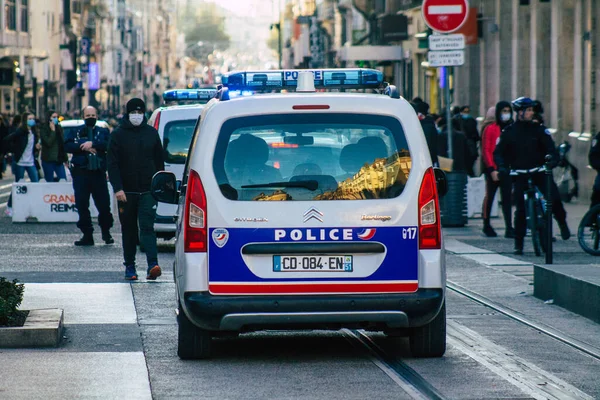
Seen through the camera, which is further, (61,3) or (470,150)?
(61,3)

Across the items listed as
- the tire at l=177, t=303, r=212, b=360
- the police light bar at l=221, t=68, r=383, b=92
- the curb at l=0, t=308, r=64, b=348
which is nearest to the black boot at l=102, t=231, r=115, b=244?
the curb at l=0, t=308, r=64, b=348

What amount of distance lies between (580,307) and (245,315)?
4.04 m

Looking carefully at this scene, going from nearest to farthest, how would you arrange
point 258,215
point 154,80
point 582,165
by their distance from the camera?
point 258,215, point 582,165, point 154,80

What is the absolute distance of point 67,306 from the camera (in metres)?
12.7

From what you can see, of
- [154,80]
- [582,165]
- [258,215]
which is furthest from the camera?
[154,80]

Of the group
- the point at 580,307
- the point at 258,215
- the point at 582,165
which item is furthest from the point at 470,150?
the point at 258,215

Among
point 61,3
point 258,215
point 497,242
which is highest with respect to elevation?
point 61,3

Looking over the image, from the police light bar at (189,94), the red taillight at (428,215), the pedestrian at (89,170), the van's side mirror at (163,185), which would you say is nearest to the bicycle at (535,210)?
the pedestrian at (89,170)

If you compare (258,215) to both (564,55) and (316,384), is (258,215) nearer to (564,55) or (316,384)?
(316,384)

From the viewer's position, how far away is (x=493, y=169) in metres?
20.6

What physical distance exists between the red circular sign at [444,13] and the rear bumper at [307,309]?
11866mm

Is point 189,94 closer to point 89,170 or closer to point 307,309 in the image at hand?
point 89,170

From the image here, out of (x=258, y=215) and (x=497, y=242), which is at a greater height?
(x=258, y=215)

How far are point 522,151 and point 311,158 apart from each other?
853cm
